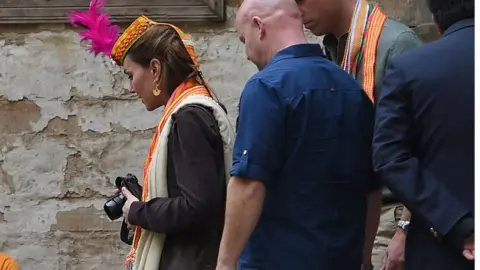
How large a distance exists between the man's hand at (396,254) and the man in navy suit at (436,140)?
384 millimetres

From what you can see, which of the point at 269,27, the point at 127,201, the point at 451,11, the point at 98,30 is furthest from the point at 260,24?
the point at 98,30

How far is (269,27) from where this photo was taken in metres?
2.88

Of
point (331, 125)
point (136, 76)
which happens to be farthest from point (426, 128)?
point (136, 76)

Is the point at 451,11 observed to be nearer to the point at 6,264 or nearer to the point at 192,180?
the point at 192,180

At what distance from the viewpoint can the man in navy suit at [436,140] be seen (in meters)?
2.37

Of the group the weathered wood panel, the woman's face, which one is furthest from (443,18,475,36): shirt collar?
the weathered wood panel

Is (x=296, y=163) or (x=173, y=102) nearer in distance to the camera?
(x=296, y=163)

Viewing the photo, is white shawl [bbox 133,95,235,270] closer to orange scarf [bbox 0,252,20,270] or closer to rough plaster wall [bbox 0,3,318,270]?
orange scarf [bbox 0,252,20,270]

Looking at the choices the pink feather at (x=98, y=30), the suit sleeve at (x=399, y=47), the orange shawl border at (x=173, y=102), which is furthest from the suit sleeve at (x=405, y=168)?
the pink feather at (x=98, y=30)

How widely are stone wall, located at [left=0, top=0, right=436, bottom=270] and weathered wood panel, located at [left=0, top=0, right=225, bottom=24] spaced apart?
60mm

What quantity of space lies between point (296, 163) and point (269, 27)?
1.34 ft

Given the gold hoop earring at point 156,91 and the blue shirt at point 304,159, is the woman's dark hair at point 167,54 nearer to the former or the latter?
the gold hoop earring at point 156,91

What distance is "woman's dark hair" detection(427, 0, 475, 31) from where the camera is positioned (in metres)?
2.47

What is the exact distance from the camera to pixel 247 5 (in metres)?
2.93
